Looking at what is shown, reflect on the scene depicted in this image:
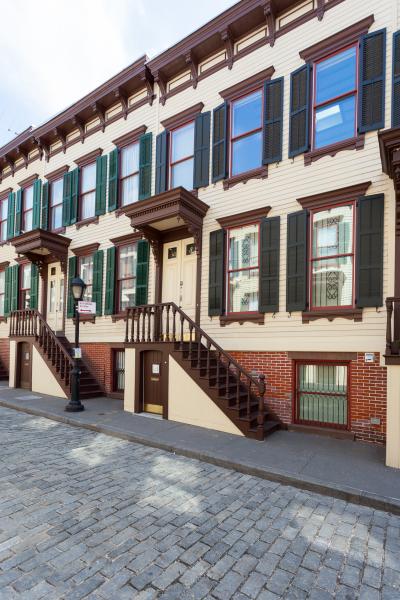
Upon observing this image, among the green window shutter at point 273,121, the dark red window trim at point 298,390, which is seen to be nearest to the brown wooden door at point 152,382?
the dark red window trim at point 298,390

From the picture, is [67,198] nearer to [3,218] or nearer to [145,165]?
[145,165]

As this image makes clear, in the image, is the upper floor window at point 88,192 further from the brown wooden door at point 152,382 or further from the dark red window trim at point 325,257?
the dark red window trim at point 325,257

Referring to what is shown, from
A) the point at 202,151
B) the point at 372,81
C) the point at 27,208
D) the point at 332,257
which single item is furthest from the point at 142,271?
the point at 27,208

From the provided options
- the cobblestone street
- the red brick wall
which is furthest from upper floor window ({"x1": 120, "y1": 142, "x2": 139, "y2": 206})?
the cobblestone street

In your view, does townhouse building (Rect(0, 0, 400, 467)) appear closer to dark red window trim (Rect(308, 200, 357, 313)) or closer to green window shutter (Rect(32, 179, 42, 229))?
dark red window trim (Rect(308, 200, 357, 313))

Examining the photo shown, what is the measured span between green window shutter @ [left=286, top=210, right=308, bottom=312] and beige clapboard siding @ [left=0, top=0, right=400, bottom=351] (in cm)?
22

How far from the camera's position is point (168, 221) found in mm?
9875

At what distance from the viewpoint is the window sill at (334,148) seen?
295 inches

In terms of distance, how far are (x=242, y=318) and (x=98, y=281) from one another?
19.3ft

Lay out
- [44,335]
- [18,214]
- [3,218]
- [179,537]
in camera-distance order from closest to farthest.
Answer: [179,537] < [44,335] < [18,214] < [3,218]

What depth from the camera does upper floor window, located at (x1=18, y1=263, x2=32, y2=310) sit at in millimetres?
15353

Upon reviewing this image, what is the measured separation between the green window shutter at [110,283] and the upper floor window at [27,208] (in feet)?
20.0

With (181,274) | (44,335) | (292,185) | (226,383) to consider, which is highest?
(292,185)

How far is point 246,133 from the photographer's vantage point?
30.7 feet
